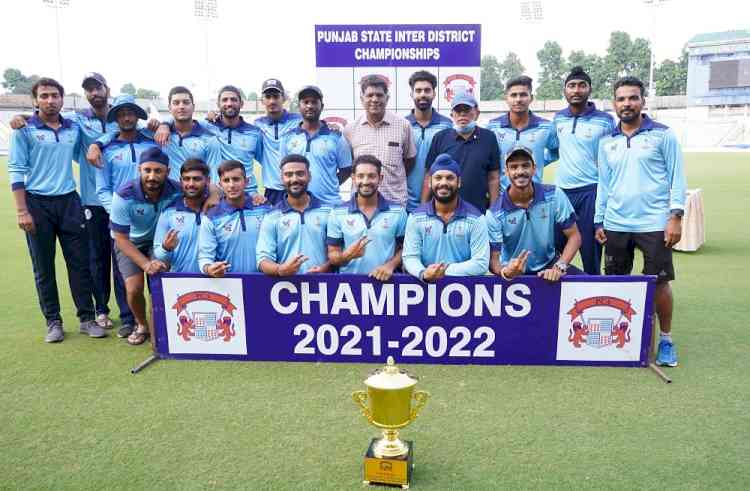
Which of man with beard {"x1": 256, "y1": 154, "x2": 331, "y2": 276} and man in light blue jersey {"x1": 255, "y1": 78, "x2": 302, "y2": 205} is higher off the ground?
man in light blue jersey {"x1": 255, "y1": 78, "x2": 302, "y2": 205}

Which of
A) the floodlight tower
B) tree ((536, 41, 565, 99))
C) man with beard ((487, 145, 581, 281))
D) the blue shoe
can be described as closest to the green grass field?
the blue shoe

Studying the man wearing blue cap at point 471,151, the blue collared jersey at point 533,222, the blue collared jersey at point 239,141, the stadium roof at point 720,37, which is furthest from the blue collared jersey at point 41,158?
the stadium roof at point 720,37

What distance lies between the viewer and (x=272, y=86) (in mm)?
5801


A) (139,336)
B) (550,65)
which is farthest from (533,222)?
(550,65)

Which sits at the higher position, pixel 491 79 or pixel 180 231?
pixel 491 79

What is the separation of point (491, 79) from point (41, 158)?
104m

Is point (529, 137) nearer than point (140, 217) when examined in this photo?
No

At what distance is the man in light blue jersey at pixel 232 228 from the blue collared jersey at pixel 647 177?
2.77 metres

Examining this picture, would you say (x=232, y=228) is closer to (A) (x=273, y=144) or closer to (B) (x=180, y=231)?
(B) (x=180, y=231)

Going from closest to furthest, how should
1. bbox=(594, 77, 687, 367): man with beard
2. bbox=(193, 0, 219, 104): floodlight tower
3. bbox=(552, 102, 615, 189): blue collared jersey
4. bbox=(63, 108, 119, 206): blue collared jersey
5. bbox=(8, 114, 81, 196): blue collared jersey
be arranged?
bbox=(594, 77, 687, 367): man with beard, bbox=(8, 114, 81, 196): blue collared jersey, bbox=(552, 102, 615, 189): blue collared jersey, bbox=(63, 108, 119, 206): blue collared jersey, bbox=(193, 0, 219, 104): floodlight tower

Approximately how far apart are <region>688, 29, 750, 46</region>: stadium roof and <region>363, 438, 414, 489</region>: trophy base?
6242 centimetres

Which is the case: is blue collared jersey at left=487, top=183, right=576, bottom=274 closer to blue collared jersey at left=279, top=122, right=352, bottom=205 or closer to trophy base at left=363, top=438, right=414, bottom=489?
blue collared jersey at left=279, top=122, right=352, bottom=205

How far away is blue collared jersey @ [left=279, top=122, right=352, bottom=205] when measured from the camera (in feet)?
18.0

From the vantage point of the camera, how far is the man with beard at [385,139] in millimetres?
5312
